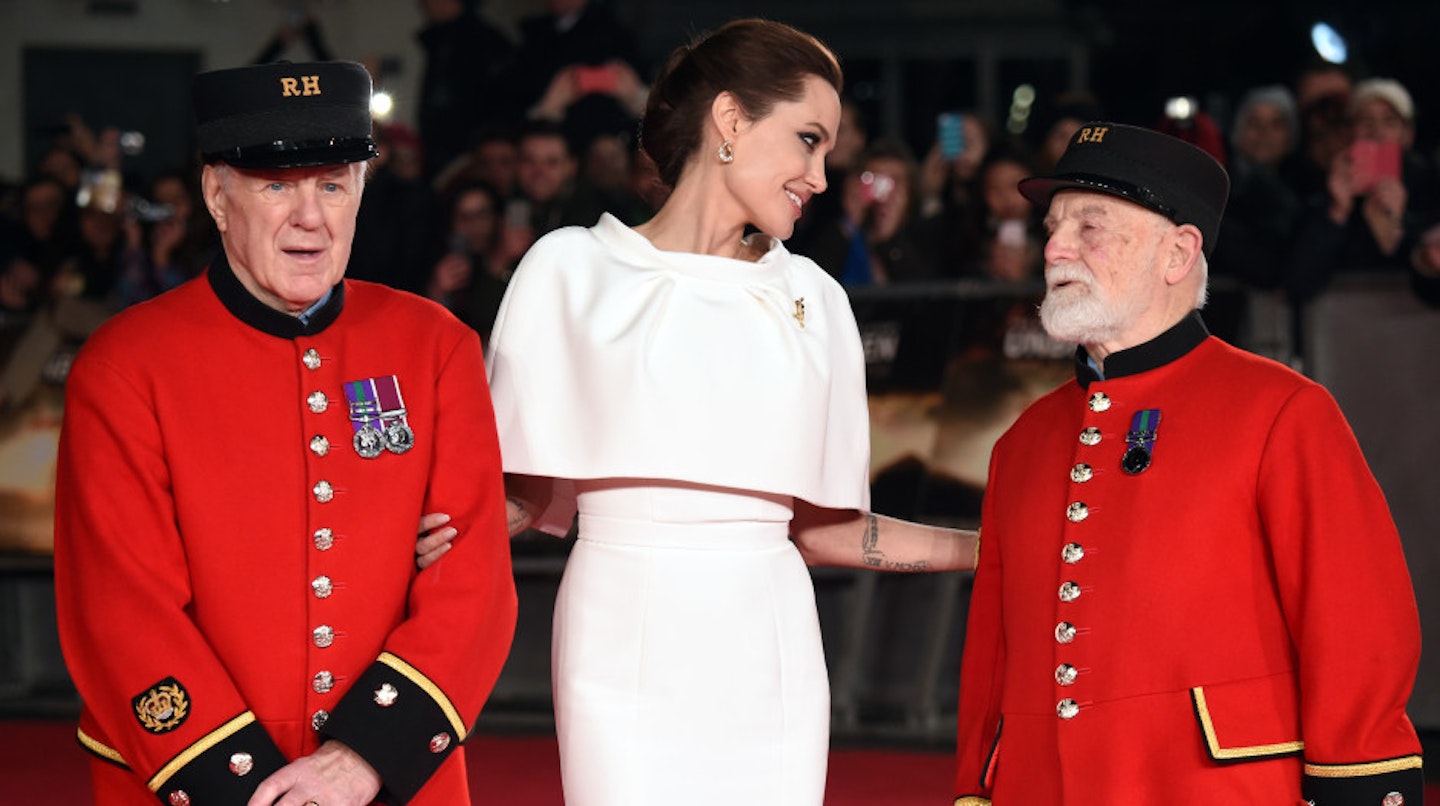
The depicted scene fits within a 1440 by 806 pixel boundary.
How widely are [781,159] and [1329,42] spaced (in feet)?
24.1

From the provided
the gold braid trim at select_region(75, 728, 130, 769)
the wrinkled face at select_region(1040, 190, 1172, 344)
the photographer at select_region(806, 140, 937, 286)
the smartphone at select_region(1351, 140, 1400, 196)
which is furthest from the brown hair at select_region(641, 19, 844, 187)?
the photographer at select_region(806, 140, 937, 286)

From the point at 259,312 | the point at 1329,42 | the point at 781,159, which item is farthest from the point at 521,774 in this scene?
the point at 1329,42

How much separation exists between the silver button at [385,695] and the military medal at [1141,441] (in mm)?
1171

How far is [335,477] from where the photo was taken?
2.90 meters

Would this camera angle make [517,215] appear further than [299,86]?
Yes

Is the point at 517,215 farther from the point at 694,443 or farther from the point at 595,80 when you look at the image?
the point at 694,443

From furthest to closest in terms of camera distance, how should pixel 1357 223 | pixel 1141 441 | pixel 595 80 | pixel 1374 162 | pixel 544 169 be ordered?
pixel 595 80
pixel 544 169
pixel 1357 223
pixel 1374 162
pixel 1141 441

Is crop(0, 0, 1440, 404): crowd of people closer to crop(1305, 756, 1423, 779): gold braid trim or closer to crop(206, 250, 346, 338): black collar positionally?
crop(1305, 756, 1423, 779): gold braid trim

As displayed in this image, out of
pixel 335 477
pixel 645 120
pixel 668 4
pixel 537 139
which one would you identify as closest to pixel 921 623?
pixel 537 139

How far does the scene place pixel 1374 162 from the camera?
20.7 ft

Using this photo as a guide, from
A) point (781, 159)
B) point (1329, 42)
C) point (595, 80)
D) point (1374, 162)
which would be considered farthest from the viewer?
point (1329, 42)

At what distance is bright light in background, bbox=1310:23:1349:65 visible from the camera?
9.69 metres

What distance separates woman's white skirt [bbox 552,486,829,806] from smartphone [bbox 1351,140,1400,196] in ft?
12.1

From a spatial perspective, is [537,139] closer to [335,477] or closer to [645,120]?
[645,120]
